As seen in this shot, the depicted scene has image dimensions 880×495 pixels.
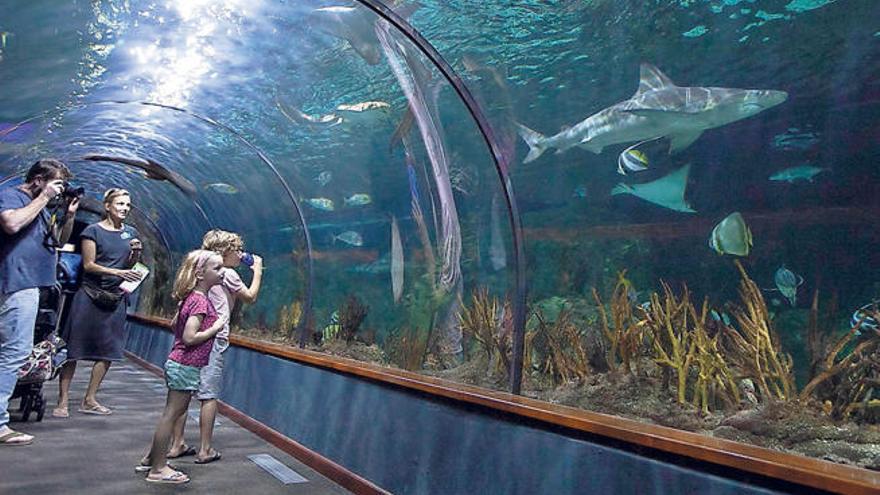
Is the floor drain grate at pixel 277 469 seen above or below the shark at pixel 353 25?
below

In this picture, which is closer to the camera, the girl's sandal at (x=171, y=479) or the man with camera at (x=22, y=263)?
the girl's sandal at (x=171, y=479)

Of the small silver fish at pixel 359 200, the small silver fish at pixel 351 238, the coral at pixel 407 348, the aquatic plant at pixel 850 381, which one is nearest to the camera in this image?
the aquatic plant at pixel 850 381

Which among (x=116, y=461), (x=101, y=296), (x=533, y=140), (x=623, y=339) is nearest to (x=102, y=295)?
(x=101, y=296)

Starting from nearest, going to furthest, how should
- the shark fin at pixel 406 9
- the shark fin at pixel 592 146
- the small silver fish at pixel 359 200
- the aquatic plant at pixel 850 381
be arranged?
the aquatic plant at pixel 850 381, the shark fin at pixel 406 9, the shark fin at pixel 592 146, the small silver fish at pixel 359 200

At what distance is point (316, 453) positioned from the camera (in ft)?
14.8

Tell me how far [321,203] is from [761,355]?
19.5 ft

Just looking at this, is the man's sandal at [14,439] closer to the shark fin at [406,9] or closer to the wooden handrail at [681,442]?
the wooden handrail at [681,442]

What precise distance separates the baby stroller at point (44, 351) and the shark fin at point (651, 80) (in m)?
4.28

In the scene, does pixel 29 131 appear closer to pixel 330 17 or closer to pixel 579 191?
pixel 330 17

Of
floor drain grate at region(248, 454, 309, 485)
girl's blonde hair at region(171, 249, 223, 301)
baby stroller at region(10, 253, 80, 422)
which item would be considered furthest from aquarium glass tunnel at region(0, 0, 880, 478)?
baby stroller at region(10, 253, 80, 422)

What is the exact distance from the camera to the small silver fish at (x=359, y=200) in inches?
298

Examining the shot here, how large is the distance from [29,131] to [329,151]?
382 cm

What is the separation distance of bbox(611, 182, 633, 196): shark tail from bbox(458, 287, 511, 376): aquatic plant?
4.32 ft

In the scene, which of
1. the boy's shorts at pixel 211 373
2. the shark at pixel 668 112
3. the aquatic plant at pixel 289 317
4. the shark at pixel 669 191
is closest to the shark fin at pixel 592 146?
the shark at pixel 668 112
